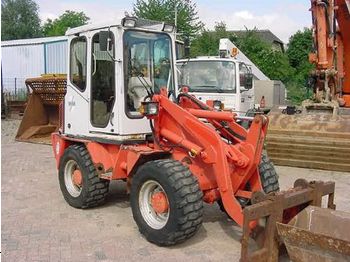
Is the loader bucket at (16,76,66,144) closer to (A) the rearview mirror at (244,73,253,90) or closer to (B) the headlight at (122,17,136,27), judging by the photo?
(A) the rearview mirror at (244,73,253,90)

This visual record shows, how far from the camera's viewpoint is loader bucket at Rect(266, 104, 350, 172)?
8570 millimetres

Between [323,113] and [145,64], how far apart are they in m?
4.69

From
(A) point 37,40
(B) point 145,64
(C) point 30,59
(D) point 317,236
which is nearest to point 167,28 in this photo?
(B) point 145,64

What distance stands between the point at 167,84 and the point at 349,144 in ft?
12.5

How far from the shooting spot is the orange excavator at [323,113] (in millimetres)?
8664

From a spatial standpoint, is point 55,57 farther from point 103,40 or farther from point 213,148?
point 213,148

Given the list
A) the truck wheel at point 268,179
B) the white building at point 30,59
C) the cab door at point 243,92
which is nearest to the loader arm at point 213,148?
the truck wheel at point 268,179

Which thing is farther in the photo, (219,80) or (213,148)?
(219,80)

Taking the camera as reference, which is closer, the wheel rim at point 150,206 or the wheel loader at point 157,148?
the wheel loader at point 157,148

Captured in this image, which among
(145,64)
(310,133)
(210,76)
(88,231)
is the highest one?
(210,76)

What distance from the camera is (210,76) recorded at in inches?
442

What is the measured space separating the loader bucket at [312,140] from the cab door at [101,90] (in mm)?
4180

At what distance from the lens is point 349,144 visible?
844 cm

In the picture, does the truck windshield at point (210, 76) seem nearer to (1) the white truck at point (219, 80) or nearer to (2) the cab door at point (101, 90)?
(1) the white truck at point (219, 80)
